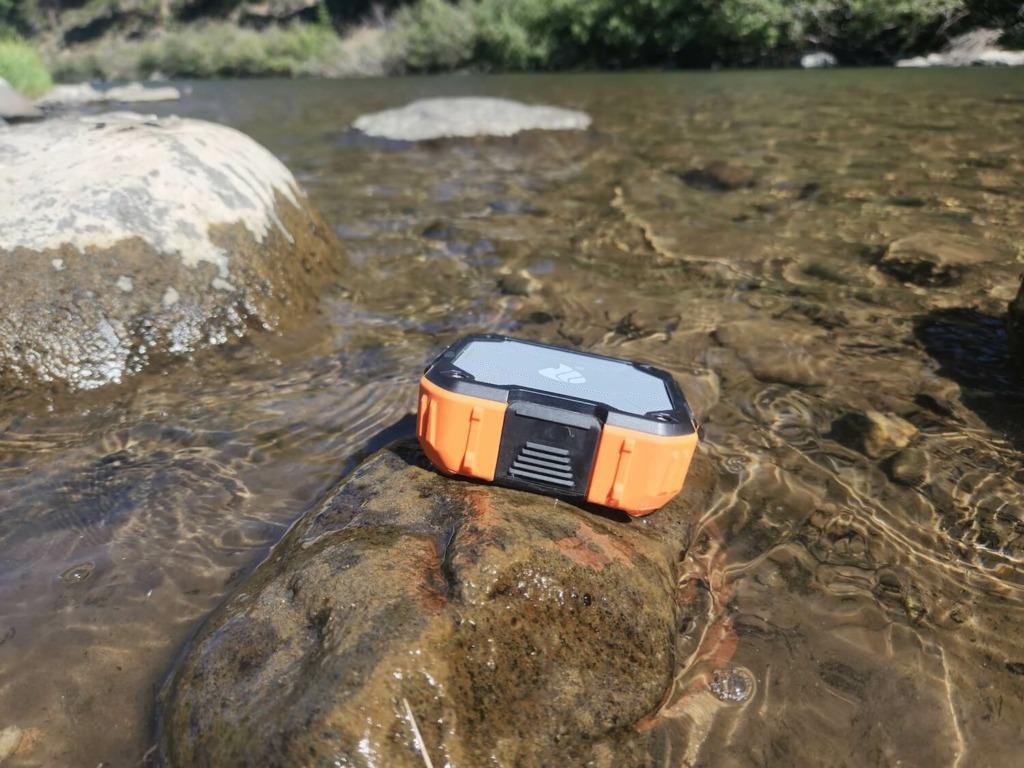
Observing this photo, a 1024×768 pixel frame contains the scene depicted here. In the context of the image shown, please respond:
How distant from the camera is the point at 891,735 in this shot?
6.84 ft

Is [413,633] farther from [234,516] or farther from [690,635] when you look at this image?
[234,516]

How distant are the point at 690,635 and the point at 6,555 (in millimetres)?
2584

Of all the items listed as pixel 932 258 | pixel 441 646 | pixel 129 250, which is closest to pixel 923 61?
pixel 932 258

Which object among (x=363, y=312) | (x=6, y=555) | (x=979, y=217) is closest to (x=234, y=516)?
(x=6, y=555)

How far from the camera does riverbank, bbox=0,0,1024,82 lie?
25.0 m

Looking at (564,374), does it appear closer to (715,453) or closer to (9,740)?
(715,453)

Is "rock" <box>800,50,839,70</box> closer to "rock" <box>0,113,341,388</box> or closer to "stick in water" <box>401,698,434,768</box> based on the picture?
"rock" <box>0,113,341,388</box>

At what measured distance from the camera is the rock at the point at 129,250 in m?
3.71

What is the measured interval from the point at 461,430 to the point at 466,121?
1059cm

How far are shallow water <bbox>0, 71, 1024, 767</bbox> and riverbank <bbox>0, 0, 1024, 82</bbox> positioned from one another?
72.8ft

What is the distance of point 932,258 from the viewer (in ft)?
18.0

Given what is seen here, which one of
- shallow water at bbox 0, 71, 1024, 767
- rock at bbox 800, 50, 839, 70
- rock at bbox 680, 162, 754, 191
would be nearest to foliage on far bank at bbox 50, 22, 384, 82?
rock at bbox 800, 50, 839, 70

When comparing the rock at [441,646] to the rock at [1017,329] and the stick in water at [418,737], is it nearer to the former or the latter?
the stick in water at [418,737]

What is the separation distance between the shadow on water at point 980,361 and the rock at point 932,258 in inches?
23.6
